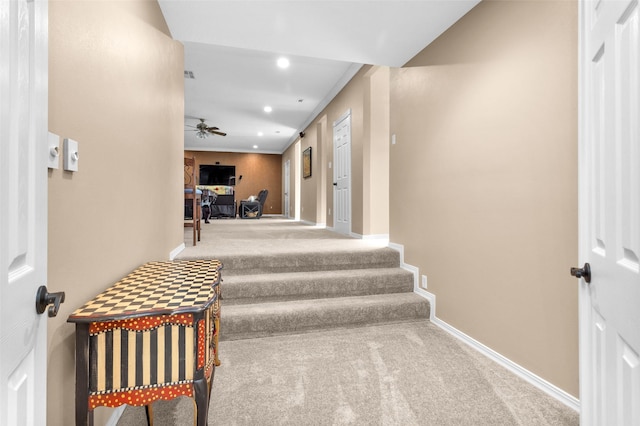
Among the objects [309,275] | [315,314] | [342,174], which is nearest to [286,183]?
[342,174]


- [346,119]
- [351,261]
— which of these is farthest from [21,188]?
[346,119]

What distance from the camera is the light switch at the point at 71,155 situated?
1.08m

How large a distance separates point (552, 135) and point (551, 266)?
726mm

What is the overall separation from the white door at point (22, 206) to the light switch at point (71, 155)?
1.42 feet

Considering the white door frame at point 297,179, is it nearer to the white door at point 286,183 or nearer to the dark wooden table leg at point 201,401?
the white door at point 286,183

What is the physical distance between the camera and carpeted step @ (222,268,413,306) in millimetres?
2736

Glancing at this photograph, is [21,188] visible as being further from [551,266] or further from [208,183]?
[208,183]

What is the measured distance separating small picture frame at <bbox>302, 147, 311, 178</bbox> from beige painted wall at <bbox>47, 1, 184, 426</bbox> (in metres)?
5.40

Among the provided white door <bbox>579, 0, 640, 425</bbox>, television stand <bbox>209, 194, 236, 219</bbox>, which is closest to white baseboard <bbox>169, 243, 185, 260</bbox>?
white door <bbox>579, 0, 640, 425</bbox>

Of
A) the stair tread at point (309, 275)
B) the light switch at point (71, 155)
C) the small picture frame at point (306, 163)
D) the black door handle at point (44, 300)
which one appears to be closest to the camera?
the black door handle at point (44, 300)

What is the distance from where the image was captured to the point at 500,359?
6.75 ft

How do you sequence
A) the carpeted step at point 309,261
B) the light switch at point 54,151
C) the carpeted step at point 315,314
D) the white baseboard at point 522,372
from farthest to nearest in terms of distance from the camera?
1. the carpeted step at point 309,261
2. the carpeted step at point 315,314
3. the white baseboard at point 522,372
4. the light switch at point 54,151

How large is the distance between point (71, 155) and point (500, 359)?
256 cm

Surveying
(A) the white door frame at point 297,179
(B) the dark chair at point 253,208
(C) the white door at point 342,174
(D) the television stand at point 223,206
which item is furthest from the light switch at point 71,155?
(D) the television stand at point 223,206
